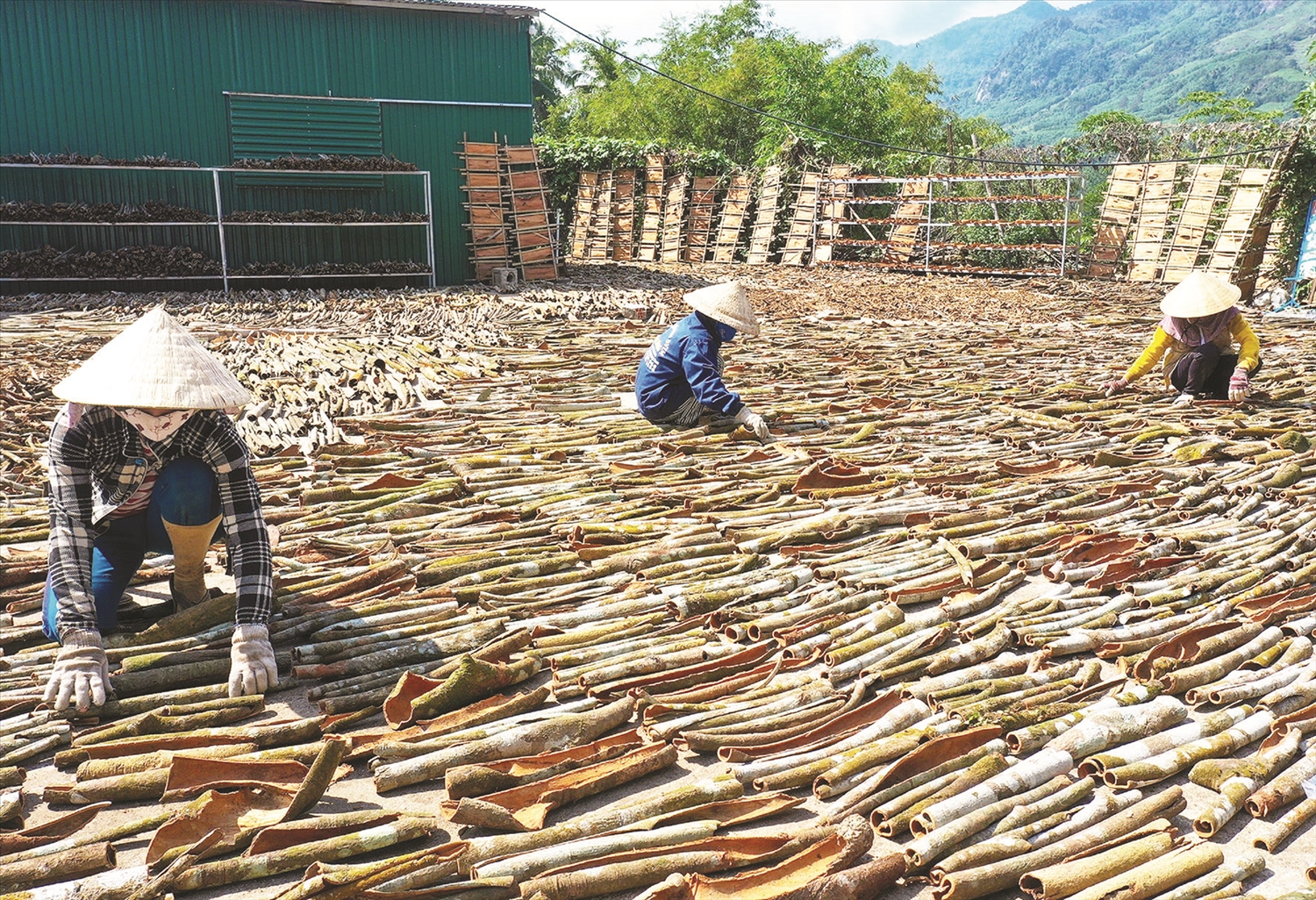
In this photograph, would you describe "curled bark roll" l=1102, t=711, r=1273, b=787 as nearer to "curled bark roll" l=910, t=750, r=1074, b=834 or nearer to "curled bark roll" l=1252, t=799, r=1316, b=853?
"curled bark roll" l=910, t=750, r=1074, b=834

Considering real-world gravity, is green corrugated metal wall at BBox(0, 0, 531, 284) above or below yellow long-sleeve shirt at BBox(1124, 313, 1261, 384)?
above

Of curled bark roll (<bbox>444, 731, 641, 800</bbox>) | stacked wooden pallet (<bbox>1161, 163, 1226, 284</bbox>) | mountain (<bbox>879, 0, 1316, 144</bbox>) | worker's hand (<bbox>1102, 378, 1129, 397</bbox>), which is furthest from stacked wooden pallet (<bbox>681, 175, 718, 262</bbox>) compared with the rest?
mountain (<bbox>879, 0, 1316, 144</bbox>)

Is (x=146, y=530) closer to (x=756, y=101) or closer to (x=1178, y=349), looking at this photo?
(x=1178, y=349)

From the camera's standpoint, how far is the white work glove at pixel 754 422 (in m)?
5.48

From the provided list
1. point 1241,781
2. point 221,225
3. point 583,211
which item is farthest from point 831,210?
point 1241,781

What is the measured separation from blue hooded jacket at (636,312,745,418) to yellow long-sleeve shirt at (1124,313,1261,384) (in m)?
2.76

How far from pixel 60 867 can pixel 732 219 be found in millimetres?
18918

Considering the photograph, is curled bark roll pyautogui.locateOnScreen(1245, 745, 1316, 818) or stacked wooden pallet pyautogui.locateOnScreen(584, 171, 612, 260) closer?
curled bark roll pyautogui.locateOnScreen(1245, 745, 1316, 818)

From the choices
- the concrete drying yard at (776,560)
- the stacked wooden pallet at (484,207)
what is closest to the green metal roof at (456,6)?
the stacked wooden pallet at (484,207)

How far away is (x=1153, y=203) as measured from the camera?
15203 mm

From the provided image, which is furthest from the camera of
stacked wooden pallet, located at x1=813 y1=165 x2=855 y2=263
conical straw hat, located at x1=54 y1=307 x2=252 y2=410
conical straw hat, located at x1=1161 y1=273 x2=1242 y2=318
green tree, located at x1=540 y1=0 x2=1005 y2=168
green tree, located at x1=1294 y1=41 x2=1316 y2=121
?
green tree, located at x1=540 y1=0 x2=1005 y2=168

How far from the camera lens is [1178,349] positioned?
657 centimetres

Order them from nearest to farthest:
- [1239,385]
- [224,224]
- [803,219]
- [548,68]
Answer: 1. [1239,385]
2. [224,224]
3. [803,219]
4. [548,68]

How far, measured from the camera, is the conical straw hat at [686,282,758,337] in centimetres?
540
